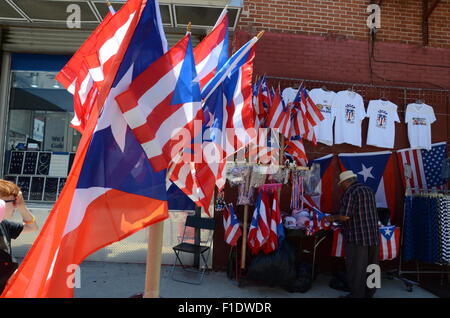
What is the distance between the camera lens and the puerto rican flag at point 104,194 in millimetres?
1960

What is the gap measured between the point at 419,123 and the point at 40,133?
7128 mm

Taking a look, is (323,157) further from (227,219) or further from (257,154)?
(227,219)

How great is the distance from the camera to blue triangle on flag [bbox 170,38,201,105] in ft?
7.88

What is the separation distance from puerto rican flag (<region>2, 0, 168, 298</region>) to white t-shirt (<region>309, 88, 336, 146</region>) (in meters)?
4.49

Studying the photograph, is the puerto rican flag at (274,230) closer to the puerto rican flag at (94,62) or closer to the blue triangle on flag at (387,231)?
the blue triangle on flag at (387,231)

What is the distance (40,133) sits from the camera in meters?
6.85

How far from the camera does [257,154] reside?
226 inches

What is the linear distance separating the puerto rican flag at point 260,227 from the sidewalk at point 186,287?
0.64 metres

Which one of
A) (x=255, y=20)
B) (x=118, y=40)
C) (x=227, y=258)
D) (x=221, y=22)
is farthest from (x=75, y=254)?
(x=255, y=20)

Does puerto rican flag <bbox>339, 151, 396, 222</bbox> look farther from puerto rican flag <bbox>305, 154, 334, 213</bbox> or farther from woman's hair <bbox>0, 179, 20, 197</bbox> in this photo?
woman's hair <bbox>0, 179, 20, 197</bbox>

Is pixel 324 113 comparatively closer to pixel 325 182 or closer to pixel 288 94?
pixel 288 94

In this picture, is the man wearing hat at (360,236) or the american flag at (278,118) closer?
the man wearing hat at (360,236)

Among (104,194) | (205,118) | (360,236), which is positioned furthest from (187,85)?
(360,236)

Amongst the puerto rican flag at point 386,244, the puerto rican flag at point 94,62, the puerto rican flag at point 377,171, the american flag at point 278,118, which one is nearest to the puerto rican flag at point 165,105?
the puerto rican flag at point 94,62
